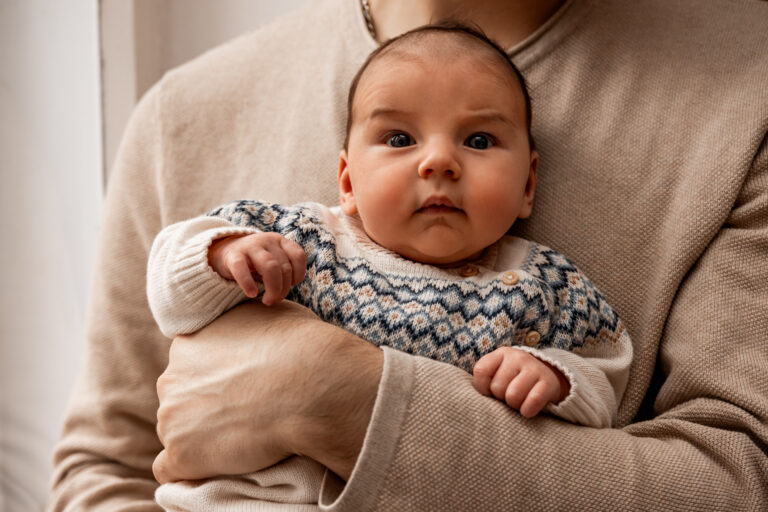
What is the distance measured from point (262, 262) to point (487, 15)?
65cm

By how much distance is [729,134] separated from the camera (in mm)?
1277

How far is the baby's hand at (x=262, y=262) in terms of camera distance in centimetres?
106

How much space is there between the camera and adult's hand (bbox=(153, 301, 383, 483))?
1012 millimetres

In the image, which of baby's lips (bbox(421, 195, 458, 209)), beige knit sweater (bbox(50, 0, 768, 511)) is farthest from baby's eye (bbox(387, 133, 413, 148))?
beige knit sweater (bbox(50, 0, 768, 511))

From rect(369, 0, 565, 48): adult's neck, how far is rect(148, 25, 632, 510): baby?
0.51ft

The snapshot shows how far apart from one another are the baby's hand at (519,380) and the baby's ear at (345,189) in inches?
13.5

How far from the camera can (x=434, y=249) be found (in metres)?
1.21

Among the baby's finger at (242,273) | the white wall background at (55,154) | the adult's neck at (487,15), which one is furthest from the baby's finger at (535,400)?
the white wall background at (55,154)

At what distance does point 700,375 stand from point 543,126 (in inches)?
18.1

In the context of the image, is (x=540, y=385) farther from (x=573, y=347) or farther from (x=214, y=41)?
(x=214, y=41)

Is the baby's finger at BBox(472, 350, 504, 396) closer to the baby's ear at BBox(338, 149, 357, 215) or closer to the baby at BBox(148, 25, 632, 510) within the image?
the baby at BBox(148, 25, 632, 510)

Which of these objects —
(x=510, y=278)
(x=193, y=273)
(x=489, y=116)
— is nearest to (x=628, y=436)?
(x=510, y=278)

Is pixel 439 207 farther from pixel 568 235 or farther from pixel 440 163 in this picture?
pixel 568 235

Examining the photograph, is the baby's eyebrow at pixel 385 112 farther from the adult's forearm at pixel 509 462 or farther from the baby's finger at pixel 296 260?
the adult's forearm at pixel 509 462
